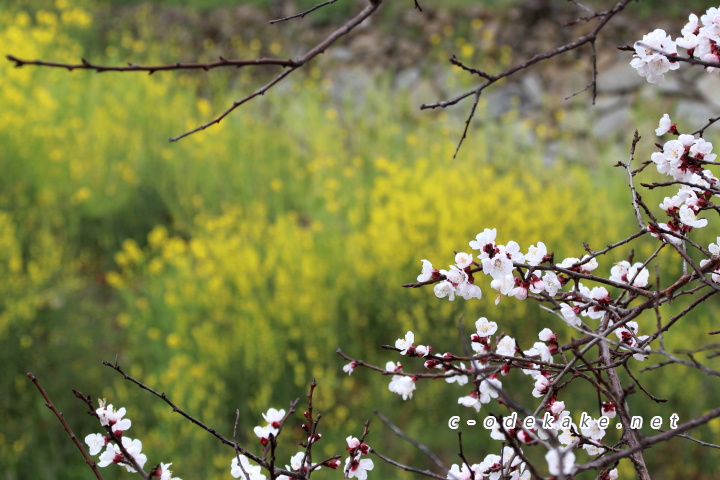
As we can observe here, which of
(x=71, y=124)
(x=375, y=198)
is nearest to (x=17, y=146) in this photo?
(x=71, y=124)

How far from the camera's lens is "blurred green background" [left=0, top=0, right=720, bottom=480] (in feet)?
10.8

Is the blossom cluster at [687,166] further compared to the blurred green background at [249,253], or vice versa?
the blurred green background at [249,253]

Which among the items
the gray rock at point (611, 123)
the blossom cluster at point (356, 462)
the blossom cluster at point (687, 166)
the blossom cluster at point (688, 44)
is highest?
the gray rock at point (611, 123)

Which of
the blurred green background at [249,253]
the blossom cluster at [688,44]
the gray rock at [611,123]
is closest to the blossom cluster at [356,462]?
the blossom cluster at [688,44]

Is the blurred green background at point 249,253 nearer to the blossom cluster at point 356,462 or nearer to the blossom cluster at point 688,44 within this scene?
the blossom cluster at point 356,462

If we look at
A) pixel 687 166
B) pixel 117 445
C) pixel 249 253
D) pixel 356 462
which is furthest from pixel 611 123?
pixel 117 445

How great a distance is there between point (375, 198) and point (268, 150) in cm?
166

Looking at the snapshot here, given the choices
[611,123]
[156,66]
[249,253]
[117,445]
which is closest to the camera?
[156,66]

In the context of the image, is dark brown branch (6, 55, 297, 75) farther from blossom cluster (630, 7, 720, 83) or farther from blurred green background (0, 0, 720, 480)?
blurred green background (0, 0, 720, 480)

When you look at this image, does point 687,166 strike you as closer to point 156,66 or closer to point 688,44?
point 688,44

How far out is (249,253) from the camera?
386cm

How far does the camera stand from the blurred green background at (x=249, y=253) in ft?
10.8

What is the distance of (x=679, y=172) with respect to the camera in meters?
1.29

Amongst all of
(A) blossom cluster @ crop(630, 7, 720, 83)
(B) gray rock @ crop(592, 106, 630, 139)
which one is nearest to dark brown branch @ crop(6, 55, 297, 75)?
(A) blossom cluster @ crop(630, 7, 720, 83)
